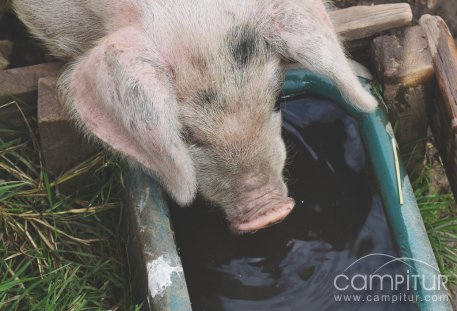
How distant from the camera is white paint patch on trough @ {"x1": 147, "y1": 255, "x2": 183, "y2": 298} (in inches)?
94.7

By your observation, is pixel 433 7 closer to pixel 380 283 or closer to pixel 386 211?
pixel 386 211

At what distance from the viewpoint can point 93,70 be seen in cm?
236

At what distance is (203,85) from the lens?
7.82 feet

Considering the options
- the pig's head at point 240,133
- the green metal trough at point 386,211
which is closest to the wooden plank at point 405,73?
the green metal trough at point 386,211

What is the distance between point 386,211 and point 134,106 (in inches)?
44.6

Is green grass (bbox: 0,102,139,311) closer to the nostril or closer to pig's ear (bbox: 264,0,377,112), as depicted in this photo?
the nostril

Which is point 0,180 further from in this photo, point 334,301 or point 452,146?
point 452,146

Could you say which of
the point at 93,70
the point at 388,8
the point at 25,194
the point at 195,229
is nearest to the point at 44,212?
the point at 25,194

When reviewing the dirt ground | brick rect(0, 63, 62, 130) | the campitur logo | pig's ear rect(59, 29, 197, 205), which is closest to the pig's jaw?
pig's ear rect(59, 29, 197, 205)

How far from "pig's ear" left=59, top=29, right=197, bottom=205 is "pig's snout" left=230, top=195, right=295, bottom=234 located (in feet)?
0.77

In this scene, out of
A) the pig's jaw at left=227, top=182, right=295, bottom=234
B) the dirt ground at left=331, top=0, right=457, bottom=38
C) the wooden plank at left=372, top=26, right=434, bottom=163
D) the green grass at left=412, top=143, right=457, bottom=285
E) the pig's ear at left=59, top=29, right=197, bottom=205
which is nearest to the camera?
the pig's ear at left=59, top=29, right=197, bottom=205

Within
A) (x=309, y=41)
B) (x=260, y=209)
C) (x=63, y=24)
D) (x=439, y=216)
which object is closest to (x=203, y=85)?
(x=309, y=41)

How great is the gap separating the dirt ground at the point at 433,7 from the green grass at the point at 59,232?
152 centimetres

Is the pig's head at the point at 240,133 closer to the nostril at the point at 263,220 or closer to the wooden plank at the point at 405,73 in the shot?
the nostril at the point at 263,220
